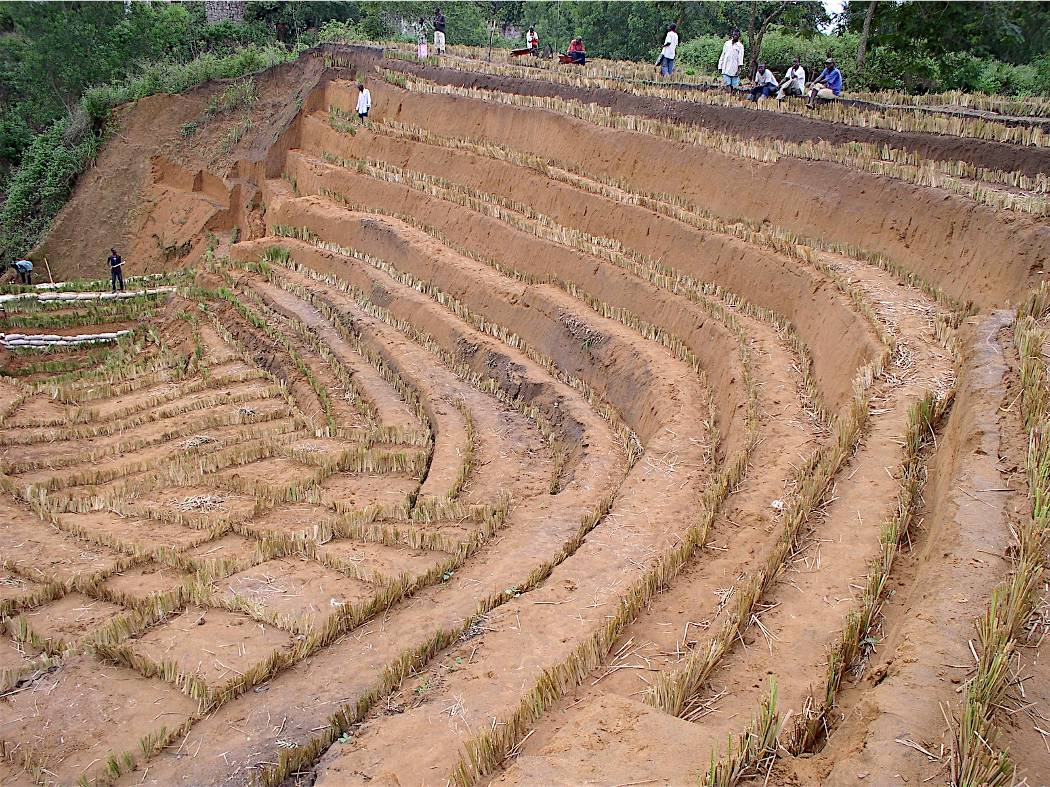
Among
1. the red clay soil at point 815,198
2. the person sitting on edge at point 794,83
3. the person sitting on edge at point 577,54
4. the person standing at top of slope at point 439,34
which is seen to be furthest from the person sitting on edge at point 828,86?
the person standing at top of slope at point 439,34

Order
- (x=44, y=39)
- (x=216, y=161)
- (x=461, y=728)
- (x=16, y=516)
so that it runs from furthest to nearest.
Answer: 1. (x=44, y=39)
2. (x=216, y=161)
3. (x=16, y=516)
4. (x=461, y=728)

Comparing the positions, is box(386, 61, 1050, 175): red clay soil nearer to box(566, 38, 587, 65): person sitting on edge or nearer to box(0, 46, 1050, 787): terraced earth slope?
box(0, 46, 1050, 787): terraced earth slope

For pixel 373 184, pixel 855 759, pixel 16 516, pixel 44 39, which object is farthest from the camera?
pixel 44 39

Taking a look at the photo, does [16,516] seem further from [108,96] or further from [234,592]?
[108,96]

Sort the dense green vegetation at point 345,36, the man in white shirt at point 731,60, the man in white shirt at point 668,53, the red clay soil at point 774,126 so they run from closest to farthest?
the red clay soil at point 774,126
the man in white shirt at point 731,60
the man in white shirt at point 668,53
the dense green vegetation at point 345,36

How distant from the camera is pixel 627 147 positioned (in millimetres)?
A: 17312

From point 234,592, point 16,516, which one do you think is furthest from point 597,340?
point 16,516

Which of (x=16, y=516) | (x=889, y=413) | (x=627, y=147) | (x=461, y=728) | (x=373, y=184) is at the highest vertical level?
(x=627, y=147)

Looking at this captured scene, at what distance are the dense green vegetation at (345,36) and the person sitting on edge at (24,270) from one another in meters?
2.47

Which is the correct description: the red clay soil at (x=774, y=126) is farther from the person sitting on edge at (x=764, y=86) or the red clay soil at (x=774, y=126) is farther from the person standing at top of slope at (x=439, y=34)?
the person standing at top of slope at (x=439, y=34)

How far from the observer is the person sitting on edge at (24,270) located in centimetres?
2203

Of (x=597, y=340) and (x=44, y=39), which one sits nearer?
(x=597, y=340)

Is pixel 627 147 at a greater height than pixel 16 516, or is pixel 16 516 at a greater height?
pixel 627 147

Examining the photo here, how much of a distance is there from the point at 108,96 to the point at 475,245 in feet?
62.5
